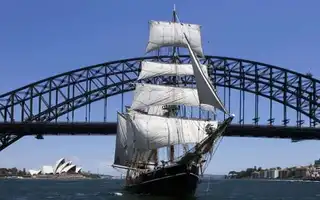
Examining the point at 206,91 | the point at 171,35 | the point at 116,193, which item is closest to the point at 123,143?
the point at 116,193

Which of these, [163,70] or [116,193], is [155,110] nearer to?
[163,70]

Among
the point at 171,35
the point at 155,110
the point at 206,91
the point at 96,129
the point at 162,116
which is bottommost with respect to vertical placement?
the point at 96,129

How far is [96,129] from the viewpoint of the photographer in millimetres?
82188

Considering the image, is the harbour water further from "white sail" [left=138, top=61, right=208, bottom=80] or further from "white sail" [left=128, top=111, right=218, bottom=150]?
"white sail" [left=138, top=61, right=208, bottom=80]

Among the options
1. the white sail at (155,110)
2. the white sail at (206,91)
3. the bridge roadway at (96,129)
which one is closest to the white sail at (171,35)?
the white sail at (155,110)

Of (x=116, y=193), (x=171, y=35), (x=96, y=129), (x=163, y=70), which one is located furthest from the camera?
(x=96, y=129)

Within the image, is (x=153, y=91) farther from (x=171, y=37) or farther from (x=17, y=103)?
(x=17, y=103)

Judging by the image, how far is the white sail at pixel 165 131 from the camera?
56.7 meters

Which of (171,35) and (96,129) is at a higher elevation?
(171,35)

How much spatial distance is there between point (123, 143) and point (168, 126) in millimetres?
5891

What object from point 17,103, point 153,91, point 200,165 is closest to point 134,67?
point 17,103

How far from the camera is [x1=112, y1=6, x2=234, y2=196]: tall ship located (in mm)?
51531

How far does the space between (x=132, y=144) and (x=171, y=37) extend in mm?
12443

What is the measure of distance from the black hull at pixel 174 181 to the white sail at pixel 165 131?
3430 mm
